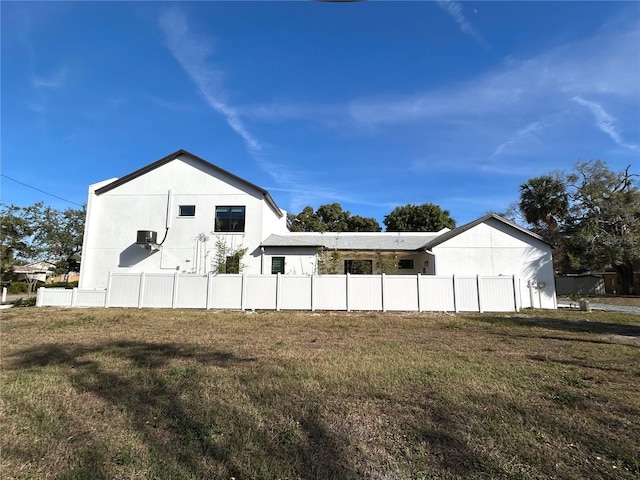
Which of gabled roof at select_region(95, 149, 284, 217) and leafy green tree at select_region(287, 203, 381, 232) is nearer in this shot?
gabled roof at select_region(95, 149, 284, 217)

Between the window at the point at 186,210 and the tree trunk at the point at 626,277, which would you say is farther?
the tree trunk at the point at 626,277

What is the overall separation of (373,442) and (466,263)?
17643 millimetres

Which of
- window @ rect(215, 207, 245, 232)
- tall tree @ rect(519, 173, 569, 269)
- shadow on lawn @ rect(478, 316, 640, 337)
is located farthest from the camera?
tall tree @ rect(519, 173, 569, 269)

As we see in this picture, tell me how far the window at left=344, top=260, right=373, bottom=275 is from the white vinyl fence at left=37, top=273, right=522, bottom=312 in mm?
7044

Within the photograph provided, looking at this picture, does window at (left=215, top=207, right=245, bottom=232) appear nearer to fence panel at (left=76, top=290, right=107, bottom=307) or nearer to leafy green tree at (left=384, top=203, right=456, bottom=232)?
fence panel at (left=76, top=290, right=107, bottom=307)

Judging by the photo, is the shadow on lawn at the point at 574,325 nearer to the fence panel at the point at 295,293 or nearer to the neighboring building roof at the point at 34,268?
the fence panel at the point at 295,293

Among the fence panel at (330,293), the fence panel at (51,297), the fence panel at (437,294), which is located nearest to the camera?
the fence panel at (437,294)

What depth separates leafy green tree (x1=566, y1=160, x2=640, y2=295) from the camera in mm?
26406

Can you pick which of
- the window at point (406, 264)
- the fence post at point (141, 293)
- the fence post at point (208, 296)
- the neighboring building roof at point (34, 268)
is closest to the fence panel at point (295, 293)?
the fence post at point (208, 296)

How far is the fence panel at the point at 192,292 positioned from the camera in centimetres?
1527

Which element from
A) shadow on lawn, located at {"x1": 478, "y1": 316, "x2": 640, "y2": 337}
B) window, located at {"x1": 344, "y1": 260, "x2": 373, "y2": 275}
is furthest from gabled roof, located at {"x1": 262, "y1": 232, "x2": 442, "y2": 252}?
shadow on lawn, located at {"x1": 478, "y1": 316, "x2": 640, "y2": 337}

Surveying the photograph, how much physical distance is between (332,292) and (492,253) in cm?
1002

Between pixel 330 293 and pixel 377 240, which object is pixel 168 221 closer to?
pixel 330 293

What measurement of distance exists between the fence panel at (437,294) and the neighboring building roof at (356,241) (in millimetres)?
6454
